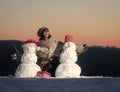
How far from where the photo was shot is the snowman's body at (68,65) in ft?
7.47

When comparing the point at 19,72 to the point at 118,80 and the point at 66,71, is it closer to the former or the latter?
the point at 66,71

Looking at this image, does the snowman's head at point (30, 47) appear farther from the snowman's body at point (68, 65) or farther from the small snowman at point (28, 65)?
the snowman's body at point (68, 65)

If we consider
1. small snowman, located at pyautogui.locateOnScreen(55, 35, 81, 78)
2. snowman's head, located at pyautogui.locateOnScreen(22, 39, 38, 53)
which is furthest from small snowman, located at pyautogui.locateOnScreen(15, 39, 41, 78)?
small snowman, located at pyautogui.locateOnScreen(55, 35, 81, 78)

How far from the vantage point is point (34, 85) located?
1296 mm

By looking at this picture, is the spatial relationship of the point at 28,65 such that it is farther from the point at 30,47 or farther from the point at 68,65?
the point at 68,65

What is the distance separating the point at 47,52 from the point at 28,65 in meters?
0.34

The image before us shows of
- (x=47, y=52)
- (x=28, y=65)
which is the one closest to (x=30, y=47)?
(x=28, y=65)

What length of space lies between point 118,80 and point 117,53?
1778mm

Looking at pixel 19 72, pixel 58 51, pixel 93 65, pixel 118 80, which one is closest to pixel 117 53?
pixel 93 65

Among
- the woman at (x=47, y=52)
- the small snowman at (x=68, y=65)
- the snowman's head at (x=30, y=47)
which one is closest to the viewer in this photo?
the small snowman at (x=68, y=65)

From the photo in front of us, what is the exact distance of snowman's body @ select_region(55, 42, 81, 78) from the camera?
7.47ft

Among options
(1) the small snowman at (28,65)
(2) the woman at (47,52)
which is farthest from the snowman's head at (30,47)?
(2) the woman at (47,52)

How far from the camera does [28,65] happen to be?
236 cm

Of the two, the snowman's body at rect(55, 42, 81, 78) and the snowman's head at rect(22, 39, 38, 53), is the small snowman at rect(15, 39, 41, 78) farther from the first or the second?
the snowman's body at rect(55, 42, 81, 78)
